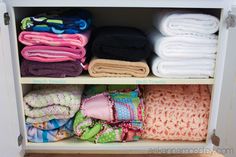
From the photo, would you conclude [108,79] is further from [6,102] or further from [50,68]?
[6,102]

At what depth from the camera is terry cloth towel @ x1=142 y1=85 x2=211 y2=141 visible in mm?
879

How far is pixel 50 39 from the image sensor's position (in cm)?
79

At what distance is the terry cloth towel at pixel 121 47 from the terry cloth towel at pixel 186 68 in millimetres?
70

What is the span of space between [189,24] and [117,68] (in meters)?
0.27

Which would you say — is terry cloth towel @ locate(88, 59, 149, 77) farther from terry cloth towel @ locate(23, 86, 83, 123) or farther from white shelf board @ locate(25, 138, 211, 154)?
white shelf board @ locate(25, 138, 211, 154)

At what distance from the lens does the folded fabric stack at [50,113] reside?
2.80 ft

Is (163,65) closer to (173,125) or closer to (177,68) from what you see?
(177,68)

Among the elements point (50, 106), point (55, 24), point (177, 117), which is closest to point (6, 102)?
point (50, 106)

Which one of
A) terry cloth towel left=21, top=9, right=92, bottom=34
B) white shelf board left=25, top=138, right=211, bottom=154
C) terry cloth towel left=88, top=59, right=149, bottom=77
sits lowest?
white shelf board left=25, top=138, right=211, bottom=154

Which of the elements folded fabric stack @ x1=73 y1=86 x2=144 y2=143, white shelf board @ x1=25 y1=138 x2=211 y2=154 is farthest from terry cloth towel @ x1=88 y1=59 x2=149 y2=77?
white shelf board @ x1=25 y1=138 x2=211 y2=154

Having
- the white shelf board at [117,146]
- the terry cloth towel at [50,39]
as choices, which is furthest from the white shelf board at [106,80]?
the white shelf board at [117,146]

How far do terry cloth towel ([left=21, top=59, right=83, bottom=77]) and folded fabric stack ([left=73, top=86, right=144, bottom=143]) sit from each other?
15cm

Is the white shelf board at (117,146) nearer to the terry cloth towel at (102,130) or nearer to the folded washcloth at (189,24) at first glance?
the terry cloth towel at (102,130)

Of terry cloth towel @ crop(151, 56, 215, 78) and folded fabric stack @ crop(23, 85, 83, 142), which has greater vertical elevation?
terry cloth towel @ crop(151, 56, 215, 78)
